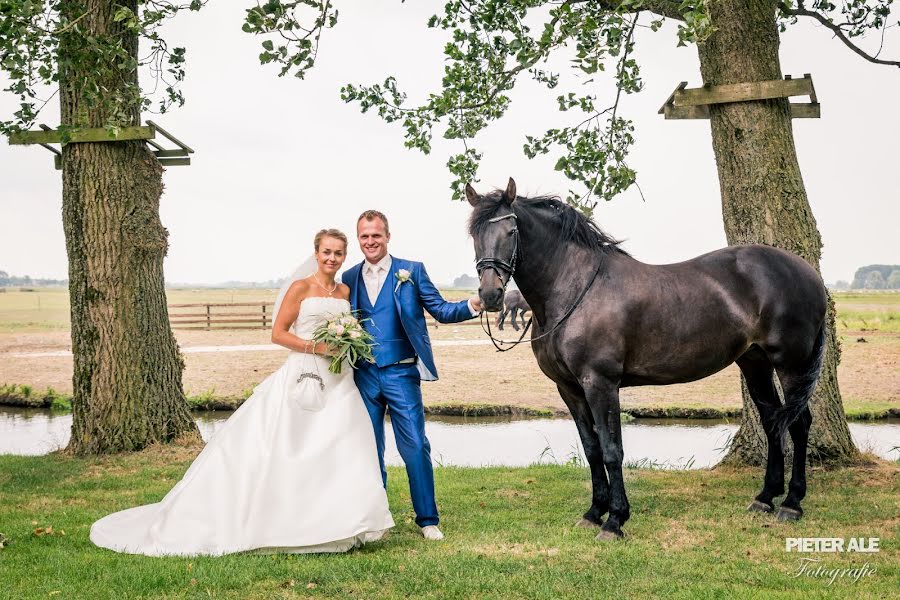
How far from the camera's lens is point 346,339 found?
5391 mm

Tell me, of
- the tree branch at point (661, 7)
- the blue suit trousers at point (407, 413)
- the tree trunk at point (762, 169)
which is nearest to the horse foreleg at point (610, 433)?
the blue suit trousers at point (407, 413)

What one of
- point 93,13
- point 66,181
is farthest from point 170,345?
point 93,13

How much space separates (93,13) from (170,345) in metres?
3.74

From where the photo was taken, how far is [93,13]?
30.3 feet

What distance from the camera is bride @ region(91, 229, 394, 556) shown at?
17.2 feet

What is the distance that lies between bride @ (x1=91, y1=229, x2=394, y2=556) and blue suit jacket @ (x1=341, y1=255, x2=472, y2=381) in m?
0.35

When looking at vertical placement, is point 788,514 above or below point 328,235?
below

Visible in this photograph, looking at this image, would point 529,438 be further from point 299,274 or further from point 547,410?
point 299,274

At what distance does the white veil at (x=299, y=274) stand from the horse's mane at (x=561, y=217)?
1133 mm

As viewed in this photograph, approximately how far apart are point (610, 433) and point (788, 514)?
174 centimetres

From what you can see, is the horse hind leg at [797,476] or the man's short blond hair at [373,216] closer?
the man's short blond hair at [373,216]

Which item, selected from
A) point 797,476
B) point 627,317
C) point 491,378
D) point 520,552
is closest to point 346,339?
point 520,552

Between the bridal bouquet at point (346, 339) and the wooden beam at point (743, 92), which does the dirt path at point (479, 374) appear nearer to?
the wooden beam at point (743, 92)

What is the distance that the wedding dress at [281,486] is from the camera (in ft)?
17.2
